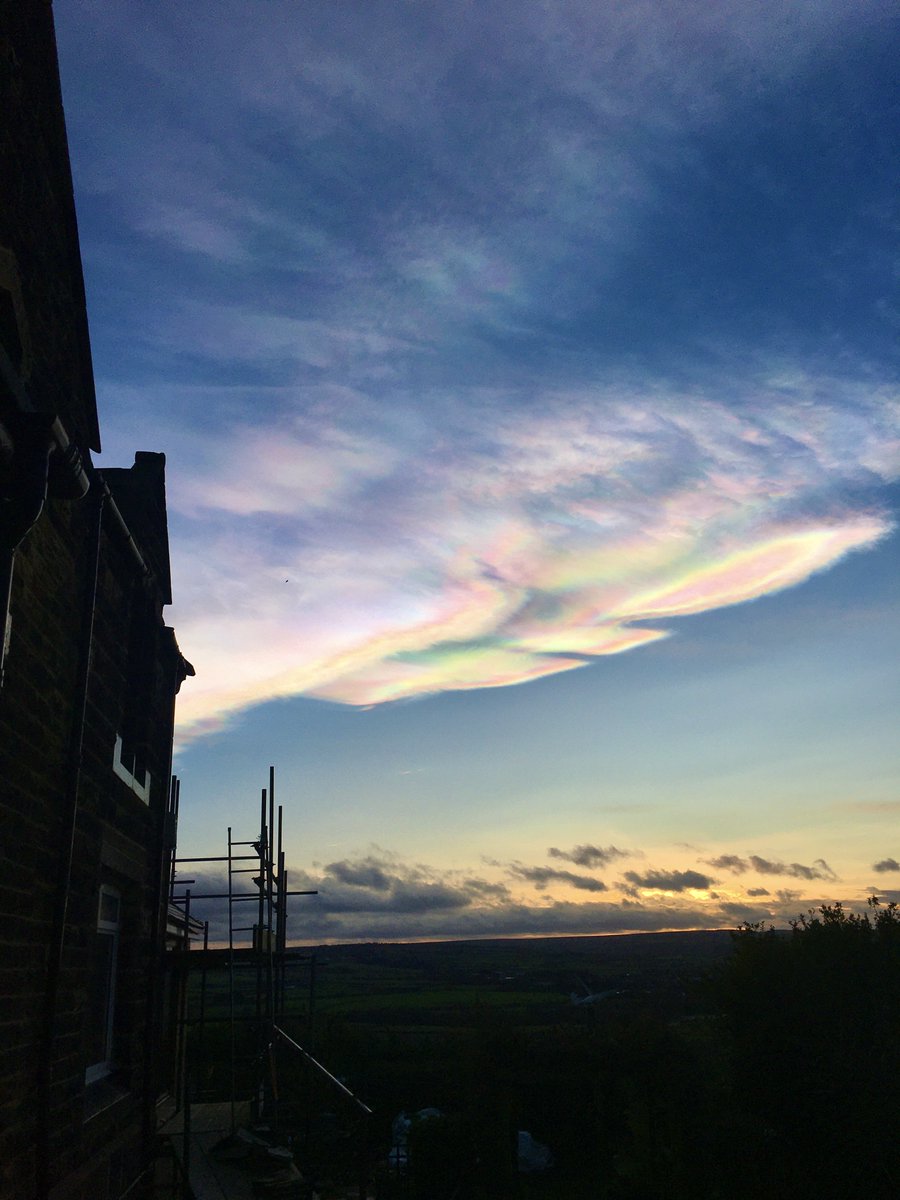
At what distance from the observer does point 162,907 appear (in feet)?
37.4

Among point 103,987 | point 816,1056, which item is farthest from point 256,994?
point 816,1056

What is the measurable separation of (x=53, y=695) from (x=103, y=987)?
14.3ft

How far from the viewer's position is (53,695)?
20.4 feet

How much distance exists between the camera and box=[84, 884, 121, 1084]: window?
8.59 metres

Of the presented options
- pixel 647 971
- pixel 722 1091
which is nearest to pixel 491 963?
pixel 647 971

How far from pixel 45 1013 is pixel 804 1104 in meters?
26.6

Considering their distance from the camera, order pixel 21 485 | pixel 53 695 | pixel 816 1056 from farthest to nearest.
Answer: pixel 816 1056
pixel 53 695
pixel 21 485

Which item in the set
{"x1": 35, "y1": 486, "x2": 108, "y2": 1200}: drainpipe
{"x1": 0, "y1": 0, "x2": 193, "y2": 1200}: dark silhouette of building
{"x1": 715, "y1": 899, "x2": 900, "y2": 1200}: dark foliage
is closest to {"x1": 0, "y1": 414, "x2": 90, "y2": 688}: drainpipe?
{"x1": 0, "y1": 0, "x2": 193, "y2": 1200}: dark silhouette of building

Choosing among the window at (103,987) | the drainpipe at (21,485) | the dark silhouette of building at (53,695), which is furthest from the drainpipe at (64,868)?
the window at (103,987)

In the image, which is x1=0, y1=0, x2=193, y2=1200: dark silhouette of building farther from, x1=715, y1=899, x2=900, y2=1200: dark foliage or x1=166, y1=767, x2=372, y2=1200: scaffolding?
x1=715, y1=899, x2=900, y2=1200: dark foliage

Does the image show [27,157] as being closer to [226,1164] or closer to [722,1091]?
[226,1164]

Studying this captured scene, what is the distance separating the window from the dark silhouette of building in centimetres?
3

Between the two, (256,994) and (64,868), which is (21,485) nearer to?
(64,868)

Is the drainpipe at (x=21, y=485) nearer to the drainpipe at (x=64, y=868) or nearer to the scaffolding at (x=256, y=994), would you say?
the drainpipe at (x=64, y=868)
